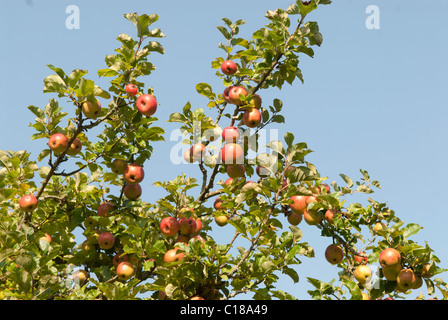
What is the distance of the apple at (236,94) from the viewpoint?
19.1 ft

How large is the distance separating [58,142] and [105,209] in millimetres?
997

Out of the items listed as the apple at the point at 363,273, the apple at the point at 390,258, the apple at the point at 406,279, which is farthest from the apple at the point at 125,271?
the apple at the point at 406,279

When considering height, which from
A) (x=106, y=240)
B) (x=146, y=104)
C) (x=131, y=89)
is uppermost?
(x=131, y=89)

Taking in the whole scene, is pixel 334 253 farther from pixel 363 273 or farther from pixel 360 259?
pixel 363 273

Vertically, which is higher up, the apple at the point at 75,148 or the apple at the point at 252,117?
the apple at the point at 252,117

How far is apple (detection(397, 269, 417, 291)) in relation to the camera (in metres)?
4.68

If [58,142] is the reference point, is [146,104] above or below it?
above

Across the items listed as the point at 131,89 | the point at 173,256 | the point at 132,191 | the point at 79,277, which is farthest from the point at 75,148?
the point at 173,256

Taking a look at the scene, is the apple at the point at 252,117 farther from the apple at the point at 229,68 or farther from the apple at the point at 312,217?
the apple at the point at 312,217

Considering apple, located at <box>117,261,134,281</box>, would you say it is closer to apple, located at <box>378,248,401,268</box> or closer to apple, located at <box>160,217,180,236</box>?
apple, located at <box>160,217,180,236</box>

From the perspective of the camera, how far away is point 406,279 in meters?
4.68

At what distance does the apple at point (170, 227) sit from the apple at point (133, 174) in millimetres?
846
